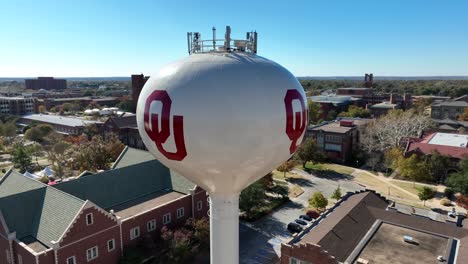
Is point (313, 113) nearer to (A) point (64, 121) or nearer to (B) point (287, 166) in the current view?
(B) point (287, 166)

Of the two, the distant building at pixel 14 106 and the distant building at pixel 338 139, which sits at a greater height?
the distant building at pixel 14 106

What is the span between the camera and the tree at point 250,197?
124ft

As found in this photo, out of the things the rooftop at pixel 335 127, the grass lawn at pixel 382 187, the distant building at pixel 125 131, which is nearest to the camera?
the grass lawn at pixel 382 187

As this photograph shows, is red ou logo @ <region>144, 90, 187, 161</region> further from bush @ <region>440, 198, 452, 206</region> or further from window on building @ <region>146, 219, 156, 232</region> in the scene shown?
bush @ <region>440, 198, 452, 206</region>

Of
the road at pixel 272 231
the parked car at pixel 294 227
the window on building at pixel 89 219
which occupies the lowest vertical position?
the road at pixel 272 231

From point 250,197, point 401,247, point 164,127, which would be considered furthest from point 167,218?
point 164,127

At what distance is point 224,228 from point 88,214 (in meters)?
13.5

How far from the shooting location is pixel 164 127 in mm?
13227

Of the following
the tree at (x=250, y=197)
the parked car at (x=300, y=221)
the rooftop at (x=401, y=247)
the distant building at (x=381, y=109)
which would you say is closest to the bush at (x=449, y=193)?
the parked car at (x=300, y=221)

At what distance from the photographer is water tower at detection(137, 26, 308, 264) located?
12586 mm

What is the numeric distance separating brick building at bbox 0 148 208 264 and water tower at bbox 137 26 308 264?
15061 millimetres

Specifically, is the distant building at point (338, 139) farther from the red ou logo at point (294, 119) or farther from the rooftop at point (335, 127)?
the red ou logo at point (294, 119)

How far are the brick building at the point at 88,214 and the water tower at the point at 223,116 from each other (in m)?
15.1

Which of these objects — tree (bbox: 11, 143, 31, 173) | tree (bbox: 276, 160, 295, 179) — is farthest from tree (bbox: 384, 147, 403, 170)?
tree (bbox: 11, 143, 31, 173)
